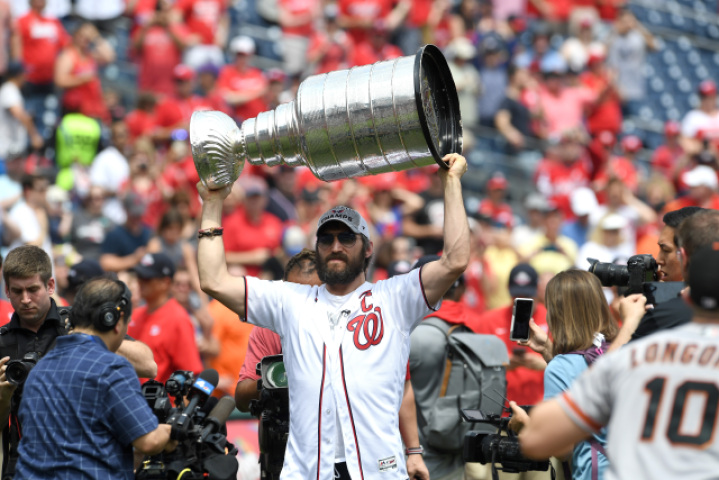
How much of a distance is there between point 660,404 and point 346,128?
1.87 m

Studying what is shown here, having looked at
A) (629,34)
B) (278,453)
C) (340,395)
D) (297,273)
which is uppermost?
(629,34)

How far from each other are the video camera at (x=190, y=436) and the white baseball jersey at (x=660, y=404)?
5.81 feet

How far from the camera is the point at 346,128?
14.2 ft

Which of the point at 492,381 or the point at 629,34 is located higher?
the point at 629,34

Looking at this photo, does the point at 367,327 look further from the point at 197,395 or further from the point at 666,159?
the point at 666,159

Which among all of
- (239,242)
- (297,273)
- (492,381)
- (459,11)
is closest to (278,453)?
(297,273)

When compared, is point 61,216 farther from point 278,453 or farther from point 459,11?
point 459,11

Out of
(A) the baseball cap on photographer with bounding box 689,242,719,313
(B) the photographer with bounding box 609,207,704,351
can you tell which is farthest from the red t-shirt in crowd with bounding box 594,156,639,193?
(A) the baseball cap on photographer with bounding box 689,242,719,313

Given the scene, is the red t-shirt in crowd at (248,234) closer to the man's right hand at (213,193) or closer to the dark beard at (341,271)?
the man's right hand at (213,193)

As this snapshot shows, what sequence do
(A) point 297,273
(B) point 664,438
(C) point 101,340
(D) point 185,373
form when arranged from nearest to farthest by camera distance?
(B) point 664,438, (C) point 101,340, (D) point 185,373, (A) point 297,273

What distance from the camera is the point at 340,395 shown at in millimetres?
4348

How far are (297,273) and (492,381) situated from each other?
1.36m

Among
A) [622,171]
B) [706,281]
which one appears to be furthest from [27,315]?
[622,171]

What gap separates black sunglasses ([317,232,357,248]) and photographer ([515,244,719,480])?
62.5 inches
